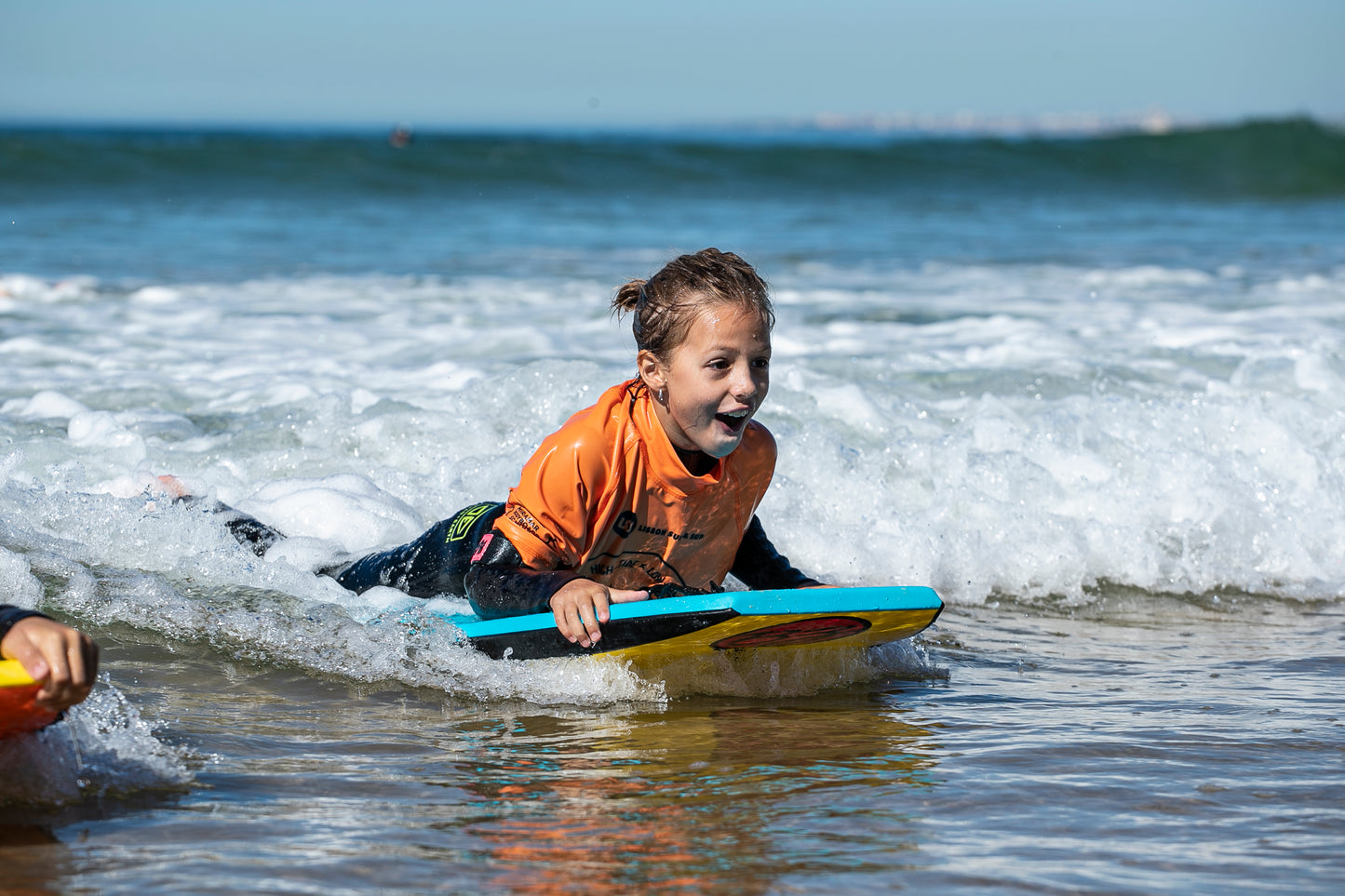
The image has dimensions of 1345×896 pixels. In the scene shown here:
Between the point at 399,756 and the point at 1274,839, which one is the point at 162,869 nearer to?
the point at 399,756

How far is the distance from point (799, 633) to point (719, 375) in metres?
0.64

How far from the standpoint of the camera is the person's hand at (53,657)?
2301mm

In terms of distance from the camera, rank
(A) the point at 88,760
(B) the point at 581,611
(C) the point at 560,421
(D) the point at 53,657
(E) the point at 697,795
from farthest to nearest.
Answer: (C) the point at 560,421 → (B) the point at 581,611 → (E) the point at 697,795 → (A) the point at 88,760 → (D) the point at 53,657

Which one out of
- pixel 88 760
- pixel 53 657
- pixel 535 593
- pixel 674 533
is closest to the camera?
pixel 53 657

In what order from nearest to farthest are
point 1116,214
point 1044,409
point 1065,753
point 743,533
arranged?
point 1065,753
point 743,533
point 1044,409
point 1116,214

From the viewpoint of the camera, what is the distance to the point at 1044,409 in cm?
636

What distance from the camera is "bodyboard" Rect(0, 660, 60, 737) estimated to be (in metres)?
2.31

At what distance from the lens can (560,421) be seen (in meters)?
5.94

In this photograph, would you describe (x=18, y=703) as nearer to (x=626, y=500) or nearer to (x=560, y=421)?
(x=626, y=500)

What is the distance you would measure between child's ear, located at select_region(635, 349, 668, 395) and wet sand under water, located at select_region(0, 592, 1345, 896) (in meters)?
0.78

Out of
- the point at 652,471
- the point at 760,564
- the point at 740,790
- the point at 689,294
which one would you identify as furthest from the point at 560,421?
the point at 740,790

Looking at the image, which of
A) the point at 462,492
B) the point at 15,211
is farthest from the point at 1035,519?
the point at 15,211

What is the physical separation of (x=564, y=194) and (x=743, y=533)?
54.1 feet

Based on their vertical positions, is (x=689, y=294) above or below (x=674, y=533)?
above
